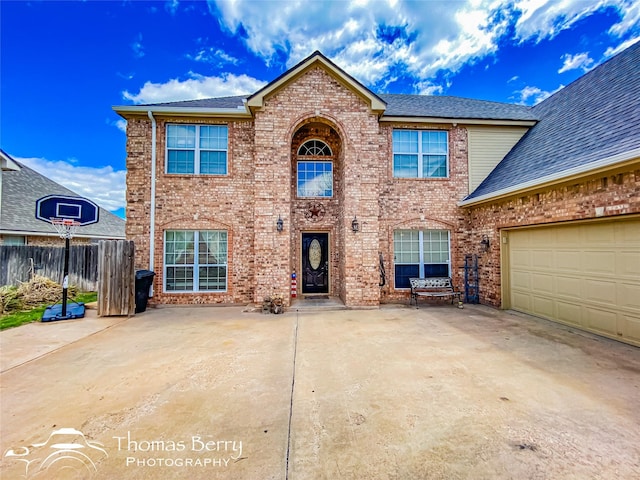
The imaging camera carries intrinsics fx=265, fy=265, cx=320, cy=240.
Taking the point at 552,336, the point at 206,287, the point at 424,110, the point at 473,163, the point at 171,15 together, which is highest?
the point at 171,15

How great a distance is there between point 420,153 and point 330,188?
321 cm

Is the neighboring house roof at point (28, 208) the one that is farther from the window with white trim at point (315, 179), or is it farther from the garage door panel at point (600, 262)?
the garage door panel at point (600, 262)

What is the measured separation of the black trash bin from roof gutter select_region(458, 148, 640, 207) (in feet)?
32.5

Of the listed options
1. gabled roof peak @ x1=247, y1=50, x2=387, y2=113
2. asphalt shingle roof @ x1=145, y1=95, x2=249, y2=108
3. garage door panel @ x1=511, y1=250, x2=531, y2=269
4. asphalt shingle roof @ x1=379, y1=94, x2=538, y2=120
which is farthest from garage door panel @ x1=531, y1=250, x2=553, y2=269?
asphalt shingle roof @ x1=145, y1=95, x2=249, y2=108

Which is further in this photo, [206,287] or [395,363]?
[206,287]

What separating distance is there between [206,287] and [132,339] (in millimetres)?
3083

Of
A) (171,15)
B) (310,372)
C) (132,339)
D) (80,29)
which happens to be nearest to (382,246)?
(310,372)

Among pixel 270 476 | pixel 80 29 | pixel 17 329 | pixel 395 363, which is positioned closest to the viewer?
pixel 270 476

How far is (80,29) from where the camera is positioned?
27.1 feet

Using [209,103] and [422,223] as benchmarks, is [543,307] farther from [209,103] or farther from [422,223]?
[209,103]

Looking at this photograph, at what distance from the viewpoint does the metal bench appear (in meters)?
8.28

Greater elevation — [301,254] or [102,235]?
[102,235]

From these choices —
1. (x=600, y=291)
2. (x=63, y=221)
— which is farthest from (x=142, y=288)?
(x=600, y=291)

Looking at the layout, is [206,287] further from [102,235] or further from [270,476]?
[102,235]
